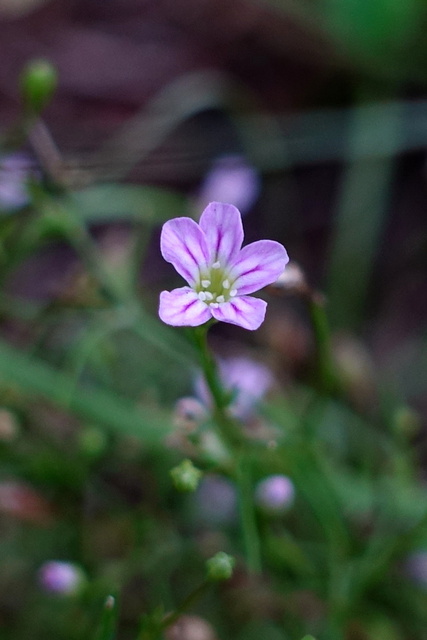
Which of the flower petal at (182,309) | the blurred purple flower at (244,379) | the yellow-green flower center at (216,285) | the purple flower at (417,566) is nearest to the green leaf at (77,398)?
the blurred purple flower at (244,379)

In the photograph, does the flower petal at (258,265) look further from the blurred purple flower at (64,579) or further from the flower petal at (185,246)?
the blurred purple flower at (64,579)

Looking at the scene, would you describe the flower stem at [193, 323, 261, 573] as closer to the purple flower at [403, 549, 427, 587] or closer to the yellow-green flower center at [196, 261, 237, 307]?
the yellow-green flower center at [196, 261, 237, 307]

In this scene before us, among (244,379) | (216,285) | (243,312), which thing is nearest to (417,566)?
(244,379)

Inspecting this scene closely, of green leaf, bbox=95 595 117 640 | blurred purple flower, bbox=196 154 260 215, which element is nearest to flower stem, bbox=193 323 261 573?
green leaf, bbox=95 595 117 640

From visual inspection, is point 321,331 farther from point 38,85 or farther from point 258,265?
point 38,85

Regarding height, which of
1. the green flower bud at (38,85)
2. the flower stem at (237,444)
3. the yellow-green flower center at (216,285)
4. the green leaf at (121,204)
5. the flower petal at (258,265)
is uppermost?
the green leaf at (121,204)
